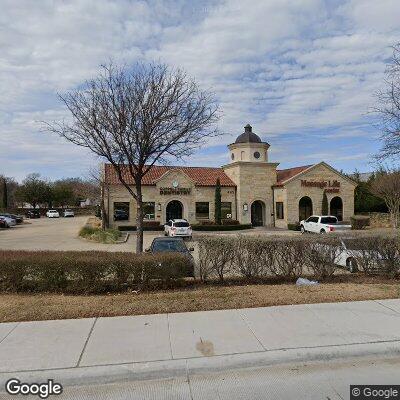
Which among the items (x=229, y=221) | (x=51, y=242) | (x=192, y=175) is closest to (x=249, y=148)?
(x=192, y=175)

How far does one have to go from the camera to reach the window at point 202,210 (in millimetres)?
38656

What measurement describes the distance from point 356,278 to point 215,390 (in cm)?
638

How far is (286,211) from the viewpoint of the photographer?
3831 centimetres

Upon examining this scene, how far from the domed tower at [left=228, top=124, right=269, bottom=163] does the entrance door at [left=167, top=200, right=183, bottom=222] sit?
25.9 ft

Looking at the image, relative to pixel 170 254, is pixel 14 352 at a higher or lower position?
lower

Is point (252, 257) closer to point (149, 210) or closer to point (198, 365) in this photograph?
point (198, 365)

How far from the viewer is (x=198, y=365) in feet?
14.6

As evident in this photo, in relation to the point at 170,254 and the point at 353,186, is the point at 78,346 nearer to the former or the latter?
the point at 170,254

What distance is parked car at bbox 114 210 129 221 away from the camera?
36.6 meters

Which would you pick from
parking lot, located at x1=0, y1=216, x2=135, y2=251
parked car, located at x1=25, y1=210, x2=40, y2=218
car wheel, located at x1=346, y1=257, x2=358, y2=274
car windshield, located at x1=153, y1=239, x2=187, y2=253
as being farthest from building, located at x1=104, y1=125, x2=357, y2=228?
parked car, located at x1=25, y1=210, x2=40, y2=218

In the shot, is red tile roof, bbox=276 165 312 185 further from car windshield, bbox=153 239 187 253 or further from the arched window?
car windshield, bbox=153 239 187 253

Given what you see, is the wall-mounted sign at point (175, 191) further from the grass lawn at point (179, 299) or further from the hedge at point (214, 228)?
the grass lawn at point (179, 299)

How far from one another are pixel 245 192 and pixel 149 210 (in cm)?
980

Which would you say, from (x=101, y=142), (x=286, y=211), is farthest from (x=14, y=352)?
(x=286, y=211)
